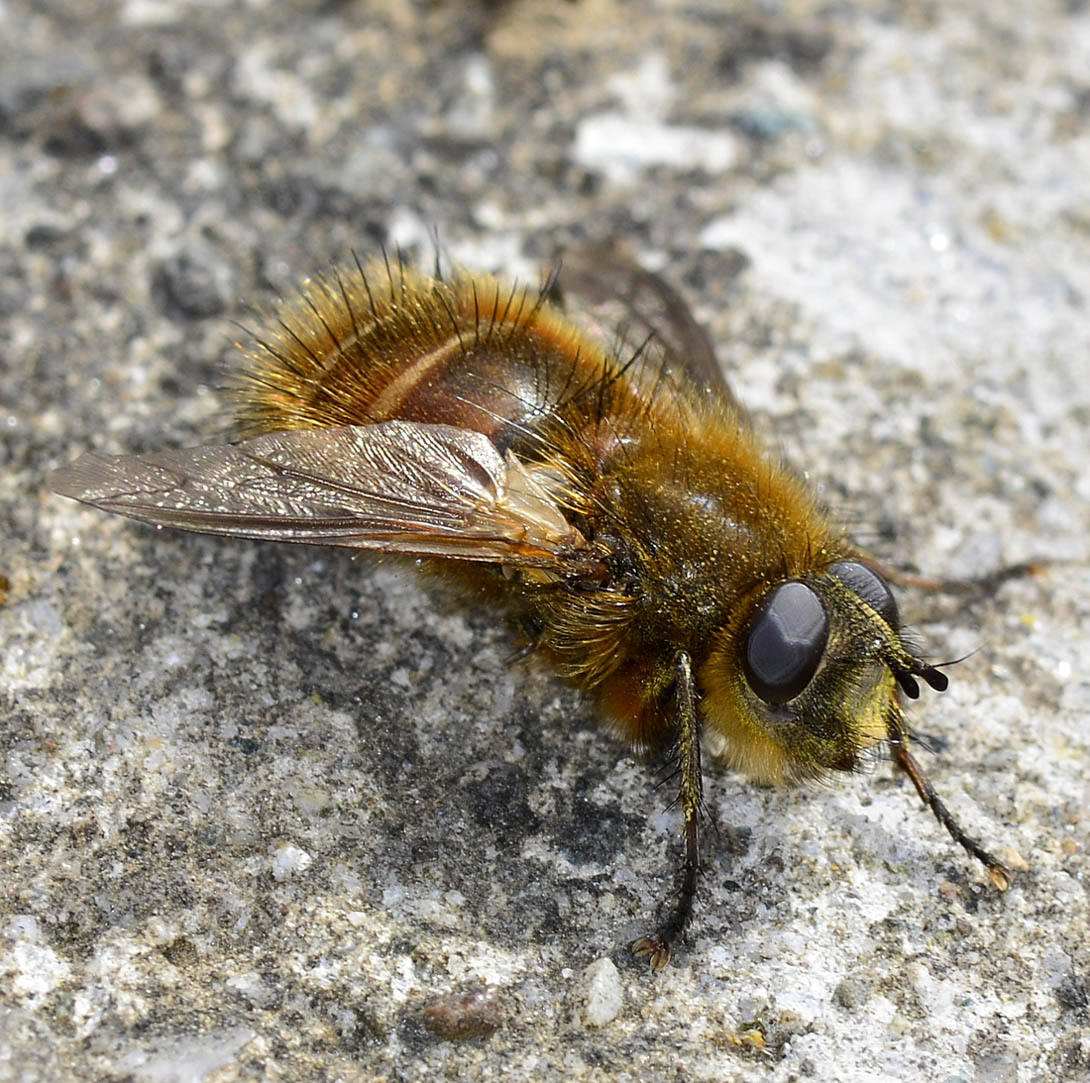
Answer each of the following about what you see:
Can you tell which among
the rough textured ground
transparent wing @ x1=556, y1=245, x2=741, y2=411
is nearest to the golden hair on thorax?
the rough textured ground

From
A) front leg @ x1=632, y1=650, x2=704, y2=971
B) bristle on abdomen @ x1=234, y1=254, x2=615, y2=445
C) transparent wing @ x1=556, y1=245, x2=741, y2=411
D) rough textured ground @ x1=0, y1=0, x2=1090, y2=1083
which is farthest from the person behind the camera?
transparent wing @ x1=556, y1=245, x2=741, y2=411

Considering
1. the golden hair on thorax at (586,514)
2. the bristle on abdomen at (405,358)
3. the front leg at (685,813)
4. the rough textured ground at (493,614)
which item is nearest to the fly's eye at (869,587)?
the golden hair on thorax at (586,514)

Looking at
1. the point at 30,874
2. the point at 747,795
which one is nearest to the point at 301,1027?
the point at 30,874

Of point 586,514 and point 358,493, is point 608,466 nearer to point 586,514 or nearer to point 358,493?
point 586,514

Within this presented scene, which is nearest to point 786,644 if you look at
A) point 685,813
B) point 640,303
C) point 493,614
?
point 685,813

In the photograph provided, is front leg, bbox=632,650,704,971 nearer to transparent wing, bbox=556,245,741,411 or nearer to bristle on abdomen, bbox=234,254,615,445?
bristle on abdomen, bbox=234,254,615,445

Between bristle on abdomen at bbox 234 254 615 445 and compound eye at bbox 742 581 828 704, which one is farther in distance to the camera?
bristle on abdomen at bbox 234 254 615 445

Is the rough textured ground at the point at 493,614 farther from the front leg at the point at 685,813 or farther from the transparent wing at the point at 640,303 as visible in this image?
the transparent wing at the point at 640,303
